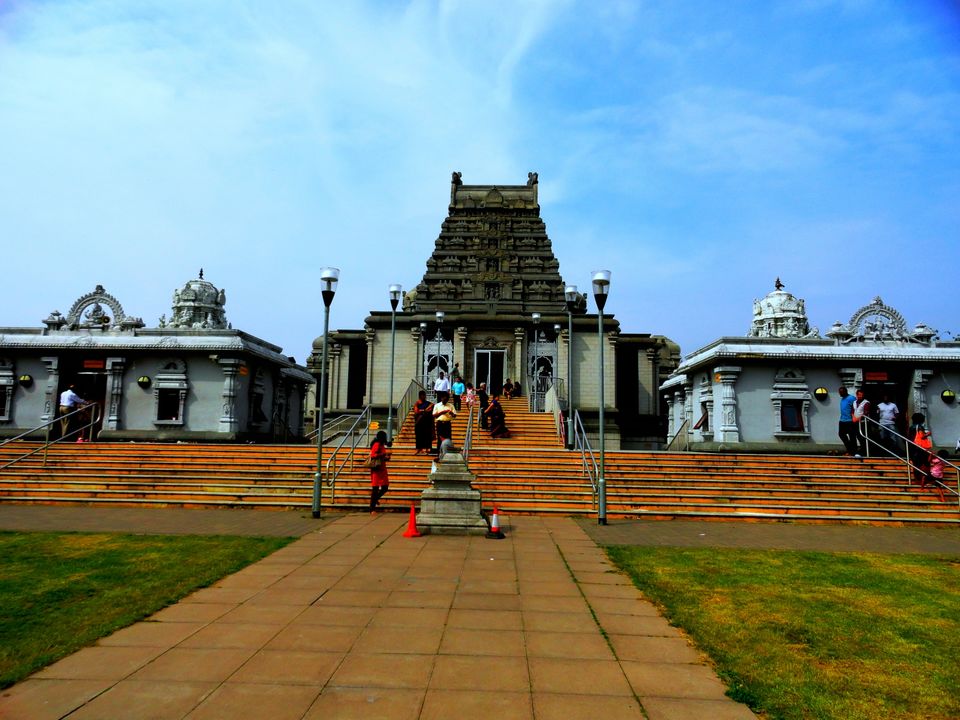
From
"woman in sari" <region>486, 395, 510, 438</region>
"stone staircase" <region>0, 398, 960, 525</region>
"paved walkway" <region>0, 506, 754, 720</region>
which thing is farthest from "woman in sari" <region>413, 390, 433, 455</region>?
"paved walkway" <region>0, 506, 754, 720</region>

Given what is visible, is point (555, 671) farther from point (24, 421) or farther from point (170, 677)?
point (24, 421)

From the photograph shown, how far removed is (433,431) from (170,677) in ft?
42.7

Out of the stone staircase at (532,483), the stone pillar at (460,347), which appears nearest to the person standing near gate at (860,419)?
the stone staircase at (532,483)

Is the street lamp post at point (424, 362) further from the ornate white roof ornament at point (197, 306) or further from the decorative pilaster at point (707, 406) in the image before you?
the decorative pilaster at point (707, 406)

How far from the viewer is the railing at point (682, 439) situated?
78.0 ft

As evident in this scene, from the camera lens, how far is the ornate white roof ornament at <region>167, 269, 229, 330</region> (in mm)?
28812

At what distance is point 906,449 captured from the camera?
15.8 m

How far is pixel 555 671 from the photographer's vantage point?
430cm

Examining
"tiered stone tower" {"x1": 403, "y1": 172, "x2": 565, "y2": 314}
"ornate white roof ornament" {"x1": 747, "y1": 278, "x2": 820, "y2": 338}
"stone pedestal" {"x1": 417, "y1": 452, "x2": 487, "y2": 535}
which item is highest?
"tiered stone tower" {"x1": 403, "y1": 172, "x2": 565, "y2": 314}

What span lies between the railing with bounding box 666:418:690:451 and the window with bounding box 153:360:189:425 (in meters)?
18.6

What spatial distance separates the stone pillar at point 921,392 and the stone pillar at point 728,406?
5847 millimetres

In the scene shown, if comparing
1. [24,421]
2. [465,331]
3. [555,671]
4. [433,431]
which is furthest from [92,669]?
[465,331]

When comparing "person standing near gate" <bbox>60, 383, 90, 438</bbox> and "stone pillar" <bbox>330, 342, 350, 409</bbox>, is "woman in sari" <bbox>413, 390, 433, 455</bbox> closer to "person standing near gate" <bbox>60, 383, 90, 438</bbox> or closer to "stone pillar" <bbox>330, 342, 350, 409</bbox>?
"person standing near gate" <bbox>60, 383, 90, 438</bbox>

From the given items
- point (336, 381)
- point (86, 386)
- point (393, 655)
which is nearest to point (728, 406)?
point (393, 655)
